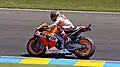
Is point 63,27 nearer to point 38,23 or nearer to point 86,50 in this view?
point 86,50

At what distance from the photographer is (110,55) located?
12727mm

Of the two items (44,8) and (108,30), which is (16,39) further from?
(44,8)

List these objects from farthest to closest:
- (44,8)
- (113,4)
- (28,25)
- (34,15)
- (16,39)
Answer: (113,4) < (44,8) < (34,15) < (28,25) < (16,39)

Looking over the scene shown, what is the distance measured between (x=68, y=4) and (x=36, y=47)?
45.6 ft

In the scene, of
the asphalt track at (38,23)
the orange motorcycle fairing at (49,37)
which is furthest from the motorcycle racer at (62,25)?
the asphalt track at (38,23)

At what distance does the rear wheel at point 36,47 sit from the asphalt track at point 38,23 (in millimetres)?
657

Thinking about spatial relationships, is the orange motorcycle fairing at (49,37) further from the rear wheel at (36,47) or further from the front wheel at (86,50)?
the front wheel at (86,50)

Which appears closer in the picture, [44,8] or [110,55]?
[110,55]

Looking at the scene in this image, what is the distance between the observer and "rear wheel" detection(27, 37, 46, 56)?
12086 millimetres

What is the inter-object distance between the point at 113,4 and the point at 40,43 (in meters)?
14.4

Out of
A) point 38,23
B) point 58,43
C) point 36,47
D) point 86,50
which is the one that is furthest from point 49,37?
point 38,23

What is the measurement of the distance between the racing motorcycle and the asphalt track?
54 centimetres

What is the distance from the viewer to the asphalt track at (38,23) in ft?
43.2

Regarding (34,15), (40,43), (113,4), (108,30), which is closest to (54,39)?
(40,43)
